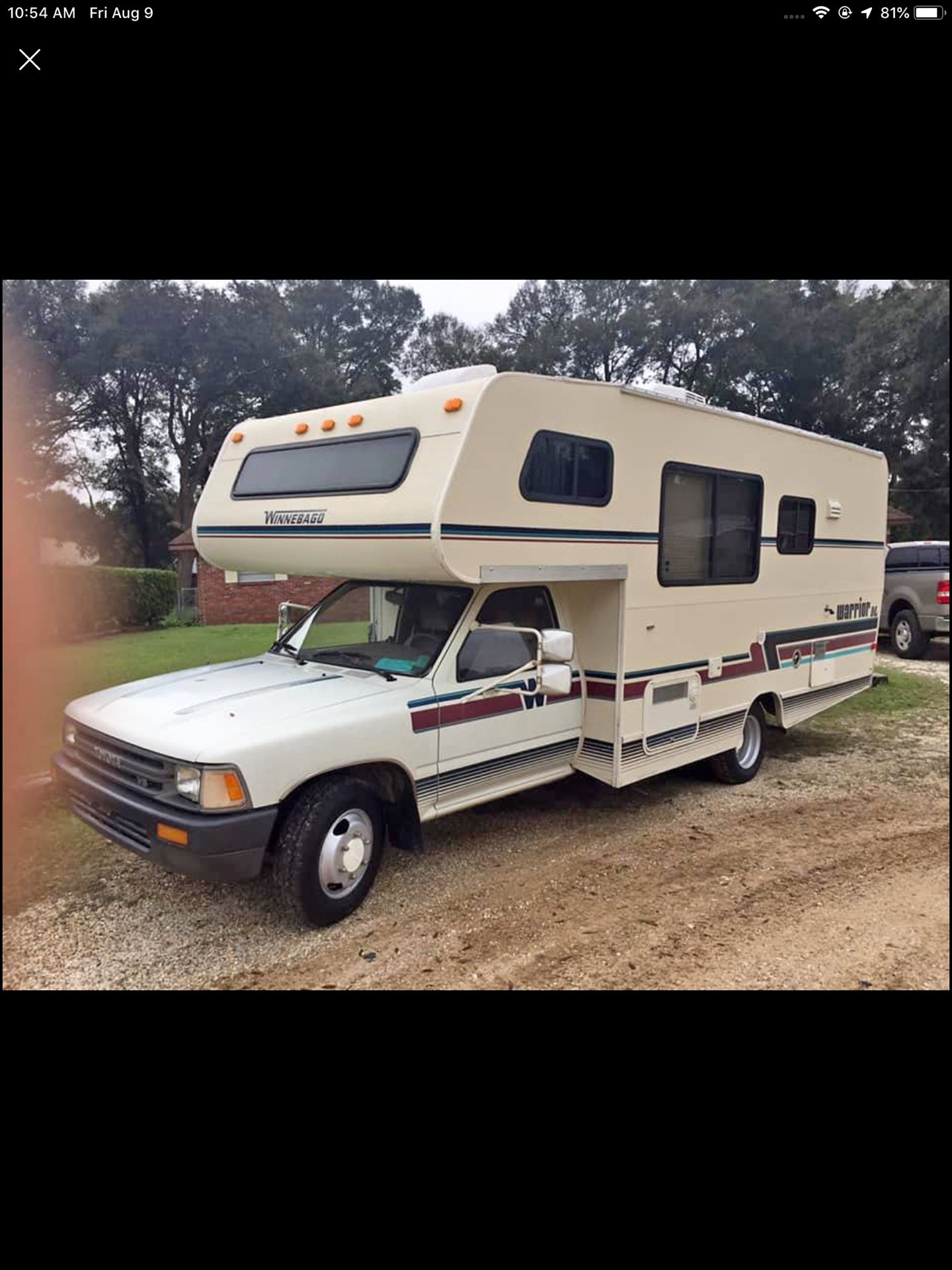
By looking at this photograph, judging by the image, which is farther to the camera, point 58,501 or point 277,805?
point 277,805

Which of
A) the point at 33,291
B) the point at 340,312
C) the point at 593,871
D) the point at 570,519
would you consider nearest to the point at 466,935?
the point at 593,871

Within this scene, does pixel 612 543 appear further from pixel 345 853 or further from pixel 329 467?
pixel 345 853

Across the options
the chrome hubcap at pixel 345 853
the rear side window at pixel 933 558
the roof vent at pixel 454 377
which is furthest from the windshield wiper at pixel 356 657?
the rear side window at pixel 933 558

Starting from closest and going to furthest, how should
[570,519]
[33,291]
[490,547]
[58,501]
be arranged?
[58,501] → [33,291] → [490,547] → [570,519]

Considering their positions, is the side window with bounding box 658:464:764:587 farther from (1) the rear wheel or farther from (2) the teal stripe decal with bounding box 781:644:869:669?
(1) the rear wheel

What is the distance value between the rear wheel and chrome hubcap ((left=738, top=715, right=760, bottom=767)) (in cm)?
778

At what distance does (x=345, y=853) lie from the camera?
3994mm

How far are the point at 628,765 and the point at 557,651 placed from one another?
1.38 m

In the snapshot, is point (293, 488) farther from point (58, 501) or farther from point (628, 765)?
point (58, 501)

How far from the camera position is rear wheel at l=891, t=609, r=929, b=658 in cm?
1279

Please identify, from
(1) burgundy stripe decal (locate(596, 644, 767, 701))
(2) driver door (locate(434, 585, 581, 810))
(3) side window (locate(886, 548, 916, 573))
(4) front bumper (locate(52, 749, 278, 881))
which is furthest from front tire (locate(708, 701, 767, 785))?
(3) side window (locate(886, 548, 916, 573))

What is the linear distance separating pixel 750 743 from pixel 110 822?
5.10 meters

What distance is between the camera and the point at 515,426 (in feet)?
14.0

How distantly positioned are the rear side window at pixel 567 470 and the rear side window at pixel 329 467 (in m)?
0.69
